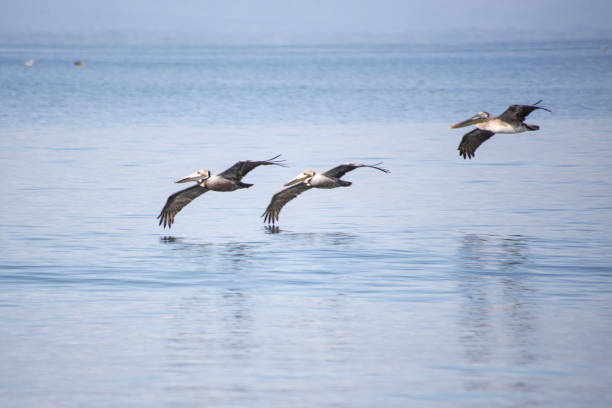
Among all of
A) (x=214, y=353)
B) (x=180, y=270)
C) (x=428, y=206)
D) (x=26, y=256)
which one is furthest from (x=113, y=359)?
(x=428, y=206)

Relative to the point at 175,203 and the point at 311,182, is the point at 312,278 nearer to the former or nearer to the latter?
the point at 311,182

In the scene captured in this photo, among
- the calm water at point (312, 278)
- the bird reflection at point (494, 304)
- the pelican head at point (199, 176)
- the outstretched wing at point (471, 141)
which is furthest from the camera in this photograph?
the outstretched wing at point (471, 141)

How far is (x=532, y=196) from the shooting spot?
3005 cm

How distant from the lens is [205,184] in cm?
2422

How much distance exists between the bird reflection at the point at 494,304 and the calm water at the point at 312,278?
0.06 metres

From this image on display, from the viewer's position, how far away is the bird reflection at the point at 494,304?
15.2m

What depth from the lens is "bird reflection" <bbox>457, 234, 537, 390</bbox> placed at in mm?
15219

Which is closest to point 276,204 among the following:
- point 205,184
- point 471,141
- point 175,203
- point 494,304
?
point 175,203

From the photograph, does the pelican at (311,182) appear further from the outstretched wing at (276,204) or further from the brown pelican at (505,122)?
the brown pelican at (505,122)

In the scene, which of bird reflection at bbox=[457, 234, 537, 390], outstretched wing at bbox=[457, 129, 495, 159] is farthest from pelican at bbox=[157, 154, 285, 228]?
outstretched wing at bbox=[457, 129, 495, 159]

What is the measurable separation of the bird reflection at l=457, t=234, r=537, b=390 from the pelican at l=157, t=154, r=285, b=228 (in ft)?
15.8

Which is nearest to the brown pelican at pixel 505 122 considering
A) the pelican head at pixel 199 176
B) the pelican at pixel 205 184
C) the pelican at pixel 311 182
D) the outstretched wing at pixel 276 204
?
the pelican at pixel 311 182

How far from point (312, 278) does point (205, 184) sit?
5071 millimetres

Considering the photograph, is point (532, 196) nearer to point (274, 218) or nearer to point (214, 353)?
point (274, 218)
